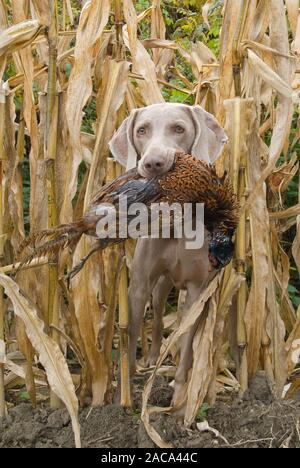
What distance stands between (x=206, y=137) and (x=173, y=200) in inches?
14.0

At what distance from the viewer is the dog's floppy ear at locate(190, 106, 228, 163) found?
6.84 feet

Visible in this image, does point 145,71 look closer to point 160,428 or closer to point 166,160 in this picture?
point 166,160

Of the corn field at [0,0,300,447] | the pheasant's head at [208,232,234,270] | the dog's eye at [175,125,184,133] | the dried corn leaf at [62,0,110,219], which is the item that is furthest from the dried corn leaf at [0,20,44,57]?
the pheasant's head at [208,232,234,270]

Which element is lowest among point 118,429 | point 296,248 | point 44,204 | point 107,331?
point 118,429

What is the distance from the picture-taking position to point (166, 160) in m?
1.86

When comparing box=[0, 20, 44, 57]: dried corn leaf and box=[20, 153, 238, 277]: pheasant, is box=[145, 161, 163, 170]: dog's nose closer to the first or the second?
box=[20, 153, 238, 277]: pheasant

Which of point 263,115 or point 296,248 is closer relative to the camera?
point 296,248

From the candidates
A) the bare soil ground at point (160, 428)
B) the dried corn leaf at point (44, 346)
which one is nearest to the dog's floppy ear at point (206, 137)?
the dried corn leaf at point (44, 346)

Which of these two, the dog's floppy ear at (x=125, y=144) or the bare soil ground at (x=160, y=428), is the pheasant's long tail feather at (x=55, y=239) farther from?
the bare soil ground at (x=160, y=428)

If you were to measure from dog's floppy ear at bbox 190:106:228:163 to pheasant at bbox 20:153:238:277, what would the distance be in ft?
0.49

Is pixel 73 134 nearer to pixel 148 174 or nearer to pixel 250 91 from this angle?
pixel 148 174

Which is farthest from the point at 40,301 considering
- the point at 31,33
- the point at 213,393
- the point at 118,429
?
the point at 31,33

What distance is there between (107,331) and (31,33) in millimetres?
988

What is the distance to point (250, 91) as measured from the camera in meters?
2.36
